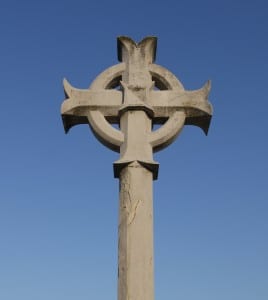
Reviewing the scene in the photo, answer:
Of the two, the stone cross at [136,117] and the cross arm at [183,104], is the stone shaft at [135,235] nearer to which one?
the stone cross at [136,117]

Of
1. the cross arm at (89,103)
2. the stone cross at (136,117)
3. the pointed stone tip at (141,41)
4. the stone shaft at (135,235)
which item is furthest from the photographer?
the pointed stone tip at (141,41)

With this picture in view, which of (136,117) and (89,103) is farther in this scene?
(89,103)

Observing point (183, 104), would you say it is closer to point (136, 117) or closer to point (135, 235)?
point (136, 117)

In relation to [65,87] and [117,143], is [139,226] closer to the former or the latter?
[117,143]

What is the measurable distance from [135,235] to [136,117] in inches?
55.0

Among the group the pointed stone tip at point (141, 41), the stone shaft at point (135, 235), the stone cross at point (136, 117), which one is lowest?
A: the stone shaft at point (135, 235)

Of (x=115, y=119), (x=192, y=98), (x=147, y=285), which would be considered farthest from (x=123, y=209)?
(x=192, y=98)

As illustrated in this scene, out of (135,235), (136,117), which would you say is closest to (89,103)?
(136,117)

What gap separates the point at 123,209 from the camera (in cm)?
558

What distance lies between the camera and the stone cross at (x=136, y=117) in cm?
550

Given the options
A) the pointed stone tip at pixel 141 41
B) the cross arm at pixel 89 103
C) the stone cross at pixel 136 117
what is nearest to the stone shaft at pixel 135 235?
the stone cross at pixel 136 117

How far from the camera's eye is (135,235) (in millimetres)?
5422

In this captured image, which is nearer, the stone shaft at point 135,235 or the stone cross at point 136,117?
the stone shaft at point 135,235

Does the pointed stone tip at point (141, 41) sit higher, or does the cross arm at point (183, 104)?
the pointed stone tip at point (141, 41)
